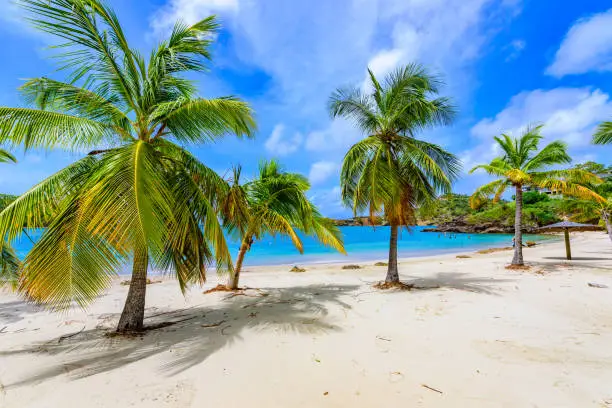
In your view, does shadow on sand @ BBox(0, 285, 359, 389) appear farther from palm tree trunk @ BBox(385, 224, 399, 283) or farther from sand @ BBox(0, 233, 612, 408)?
palm tree trunk @ BBox(385, 224, 399, 283)

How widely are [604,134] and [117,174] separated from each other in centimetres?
1469

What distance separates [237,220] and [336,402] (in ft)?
15.1

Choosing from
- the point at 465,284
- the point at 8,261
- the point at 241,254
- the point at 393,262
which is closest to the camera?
the point at 8,261

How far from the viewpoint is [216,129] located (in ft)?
18.4

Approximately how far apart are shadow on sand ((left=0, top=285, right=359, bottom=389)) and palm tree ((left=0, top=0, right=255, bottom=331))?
79cm

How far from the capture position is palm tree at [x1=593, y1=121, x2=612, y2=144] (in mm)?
9914

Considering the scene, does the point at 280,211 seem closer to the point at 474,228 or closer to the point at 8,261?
the point at 8,261

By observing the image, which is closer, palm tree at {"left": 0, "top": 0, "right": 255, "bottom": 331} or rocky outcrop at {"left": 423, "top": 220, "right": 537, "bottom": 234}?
palm tree at {"left": 0, "top": 0, "right": 255, "bottom": 331}

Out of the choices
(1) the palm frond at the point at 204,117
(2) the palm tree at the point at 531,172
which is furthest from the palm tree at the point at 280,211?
(2) the palm tree at the point at 531,172

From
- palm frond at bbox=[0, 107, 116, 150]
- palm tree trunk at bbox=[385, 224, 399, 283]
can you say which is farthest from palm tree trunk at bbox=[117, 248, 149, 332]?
palm tree trunk at bbox=[385, 224, 399, 283]

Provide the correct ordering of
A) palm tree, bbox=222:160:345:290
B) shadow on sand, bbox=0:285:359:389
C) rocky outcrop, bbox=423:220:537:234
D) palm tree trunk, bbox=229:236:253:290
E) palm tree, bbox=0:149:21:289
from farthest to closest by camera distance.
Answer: rocky outcrop, bbox=423:220:537:234 < palm tree trunk, bbox=229:236:253:290 < palm tree, bbox=222:160:345:290 < palm tree, bbox=0:149:21:289 < shadow on sand, bbox=0:285:359:389

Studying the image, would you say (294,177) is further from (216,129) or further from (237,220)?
(216,129)

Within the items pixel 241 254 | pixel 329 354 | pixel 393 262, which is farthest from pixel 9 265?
pixel 393 262

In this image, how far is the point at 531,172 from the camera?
40.6ft
